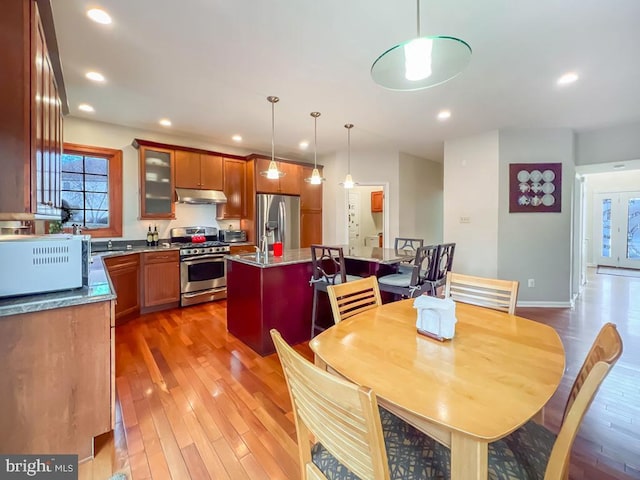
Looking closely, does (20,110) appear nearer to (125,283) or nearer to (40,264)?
(40,264)

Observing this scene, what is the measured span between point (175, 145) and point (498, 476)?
4999mm

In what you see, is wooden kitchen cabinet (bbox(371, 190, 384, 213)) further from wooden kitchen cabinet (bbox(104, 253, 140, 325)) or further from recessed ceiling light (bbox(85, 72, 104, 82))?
recessed ceiling light (bbox(85, 72, 104, 82))

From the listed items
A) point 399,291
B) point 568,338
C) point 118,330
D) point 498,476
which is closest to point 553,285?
point 568,338

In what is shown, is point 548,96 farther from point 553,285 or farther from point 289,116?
point 289,116

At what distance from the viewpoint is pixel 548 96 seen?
3.12 m

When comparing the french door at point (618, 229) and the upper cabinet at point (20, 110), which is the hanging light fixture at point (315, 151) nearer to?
the upper cabinet at point (20, 110)

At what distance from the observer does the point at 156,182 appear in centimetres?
427

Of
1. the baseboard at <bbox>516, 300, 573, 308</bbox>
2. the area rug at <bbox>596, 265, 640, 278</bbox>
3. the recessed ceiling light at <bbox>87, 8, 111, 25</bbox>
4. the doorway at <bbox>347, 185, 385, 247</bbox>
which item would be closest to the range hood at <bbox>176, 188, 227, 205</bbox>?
the recessed ceiling light at <bbox>87, 8, 111, 25</bbox>

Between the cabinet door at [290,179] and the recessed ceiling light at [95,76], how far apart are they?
2.87 metres

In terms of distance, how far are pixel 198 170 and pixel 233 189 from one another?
0.65 m

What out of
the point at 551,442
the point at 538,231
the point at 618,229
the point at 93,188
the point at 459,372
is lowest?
the point at 551,442

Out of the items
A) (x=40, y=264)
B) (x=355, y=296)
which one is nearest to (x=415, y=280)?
(x=355, y=296)

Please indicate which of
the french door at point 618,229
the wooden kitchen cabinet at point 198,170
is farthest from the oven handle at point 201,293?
the french door at point 618,229

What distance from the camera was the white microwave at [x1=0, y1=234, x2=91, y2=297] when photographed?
4.56ft
